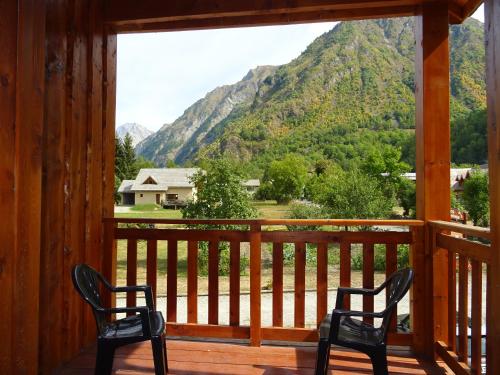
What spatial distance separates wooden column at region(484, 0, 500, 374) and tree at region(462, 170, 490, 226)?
8.98m

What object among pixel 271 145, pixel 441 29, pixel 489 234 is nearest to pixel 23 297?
pixel 489 234

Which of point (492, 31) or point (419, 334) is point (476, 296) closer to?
point (419, 334)

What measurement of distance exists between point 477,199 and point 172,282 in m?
9.73

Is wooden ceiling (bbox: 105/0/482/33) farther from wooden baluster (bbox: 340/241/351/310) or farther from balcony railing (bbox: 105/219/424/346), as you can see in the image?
wooden baluster (bbox: 340/241/351/310)

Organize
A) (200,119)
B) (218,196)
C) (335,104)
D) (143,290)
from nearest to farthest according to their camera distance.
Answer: (143,290), (218,196), (335,104), (200,119)

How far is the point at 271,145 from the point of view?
14.5 meters

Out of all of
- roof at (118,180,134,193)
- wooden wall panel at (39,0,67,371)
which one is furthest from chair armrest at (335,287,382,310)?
roof at (118,180,134,193)

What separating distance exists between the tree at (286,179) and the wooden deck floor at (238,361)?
23.9 feet

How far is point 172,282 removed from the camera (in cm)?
285

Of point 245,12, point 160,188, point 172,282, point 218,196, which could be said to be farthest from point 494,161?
point 160,188

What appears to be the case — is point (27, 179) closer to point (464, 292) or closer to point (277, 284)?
point (277, 284)

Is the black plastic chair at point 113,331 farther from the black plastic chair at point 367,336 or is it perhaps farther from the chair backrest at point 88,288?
the black plastic chair at point 367,336

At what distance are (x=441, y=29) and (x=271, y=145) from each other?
12.0m

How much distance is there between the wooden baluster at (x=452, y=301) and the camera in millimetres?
2324
